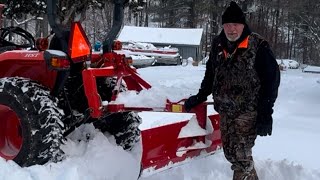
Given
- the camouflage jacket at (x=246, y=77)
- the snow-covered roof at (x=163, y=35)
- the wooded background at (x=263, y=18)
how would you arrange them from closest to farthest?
the camouflage jacket at (x=246, y=77), the snow-covered roof at (x=163, y=35), the wooded background at (x=263, y=18)

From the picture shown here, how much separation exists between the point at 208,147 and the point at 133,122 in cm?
85

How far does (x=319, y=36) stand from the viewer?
47.5 meters

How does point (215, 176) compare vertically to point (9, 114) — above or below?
below

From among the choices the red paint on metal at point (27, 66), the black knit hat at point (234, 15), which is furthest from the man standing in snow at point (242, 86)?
the red paint on metal at point (27, 66)

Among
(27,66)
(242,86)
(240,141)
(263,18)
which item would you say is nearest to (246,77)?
(242,86)

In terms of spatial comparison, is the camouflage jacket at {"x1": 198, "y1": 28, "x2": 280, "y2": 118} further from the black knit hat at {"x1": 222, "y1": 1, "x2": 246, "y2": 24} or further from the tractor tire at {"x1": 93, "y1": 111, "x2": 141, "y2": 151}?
the tractor tire at {"x1": 93, "y1": 111, "x2": 141, "y2": 151}

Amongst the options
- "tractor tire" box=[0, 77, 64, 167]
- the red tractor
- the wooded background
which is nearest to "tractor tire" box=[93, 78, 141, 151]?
the red tractor

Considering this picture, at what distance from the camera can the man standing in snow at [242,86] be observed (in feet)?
11.3

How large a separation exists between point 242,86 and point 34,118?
1698 mm

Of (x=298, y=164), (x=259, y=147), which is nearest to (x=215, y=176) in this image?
(x=298, y=164)

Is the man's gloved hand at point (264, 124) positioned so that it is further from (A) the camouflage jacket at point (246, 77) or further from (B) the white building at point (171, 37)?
(B) the white building at point (171, 37)

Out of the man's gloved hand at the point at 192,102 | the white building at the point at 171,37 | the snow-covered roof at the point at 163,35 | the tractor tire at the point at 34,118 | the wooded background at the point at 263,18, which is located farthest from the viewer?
the wooded background at the point at 263,18

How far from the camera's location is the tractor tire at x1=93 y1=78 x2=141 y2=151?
4621 mm

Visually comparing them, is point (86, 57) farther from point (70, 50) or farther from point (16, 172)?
point (16, 172)
